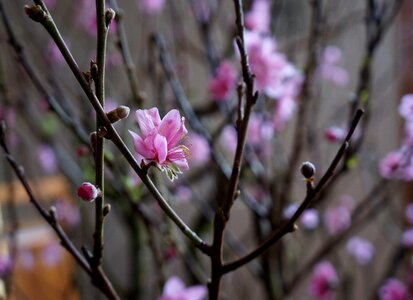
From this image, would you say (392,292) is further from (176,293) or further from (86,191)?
(86,191)

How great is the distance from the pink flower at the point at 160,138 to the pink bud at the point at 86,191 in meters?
0.03

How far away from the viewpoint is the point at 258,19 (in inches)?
35.2

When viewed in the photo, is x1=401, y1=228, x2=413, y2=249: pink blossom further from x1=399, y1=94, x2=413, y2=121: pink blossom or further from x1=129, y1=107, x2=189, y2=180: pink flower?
x1=129, y1=107, x2=189, y2=180: pink flower

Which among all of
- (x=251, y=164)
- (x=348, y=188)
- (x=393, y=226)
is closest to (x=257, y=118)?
(x=251, y=164)

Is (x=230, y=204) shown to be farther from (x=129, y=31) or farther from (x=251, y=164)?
(x=129, y=31)

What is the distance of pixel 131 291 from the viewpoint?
119cm

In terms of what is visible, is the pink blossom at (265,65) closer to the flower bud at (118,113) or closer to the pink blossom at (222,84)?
the pink blossom at (222,84)

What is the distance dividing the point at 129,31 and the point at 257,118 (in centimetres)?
138

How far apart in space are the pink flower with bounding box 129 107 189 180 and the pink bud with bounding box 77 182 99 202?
3 centimetres

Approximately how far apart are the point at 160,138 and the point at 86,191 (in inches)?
2.2

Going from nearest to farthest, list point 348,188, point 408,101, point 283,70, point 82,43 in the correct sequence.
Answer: point 408,101 < point 283,70 < point 348,188 < point 82,43

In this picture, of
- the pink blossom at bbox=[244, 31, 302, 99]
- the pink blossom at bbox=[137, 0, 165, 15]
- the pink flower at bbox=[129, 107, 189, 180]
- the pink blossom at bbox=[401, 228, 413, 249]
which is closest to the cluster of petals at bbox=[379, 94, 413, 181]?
the pink blossom at bbox=[244, 31, 302, 99]

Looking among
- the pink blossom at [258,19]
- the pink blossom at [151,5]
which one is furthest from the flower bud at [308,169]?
the pink blossom at [151,5]

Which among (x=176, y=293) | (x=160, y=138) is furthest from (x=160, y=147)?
(x=176, y=293)
